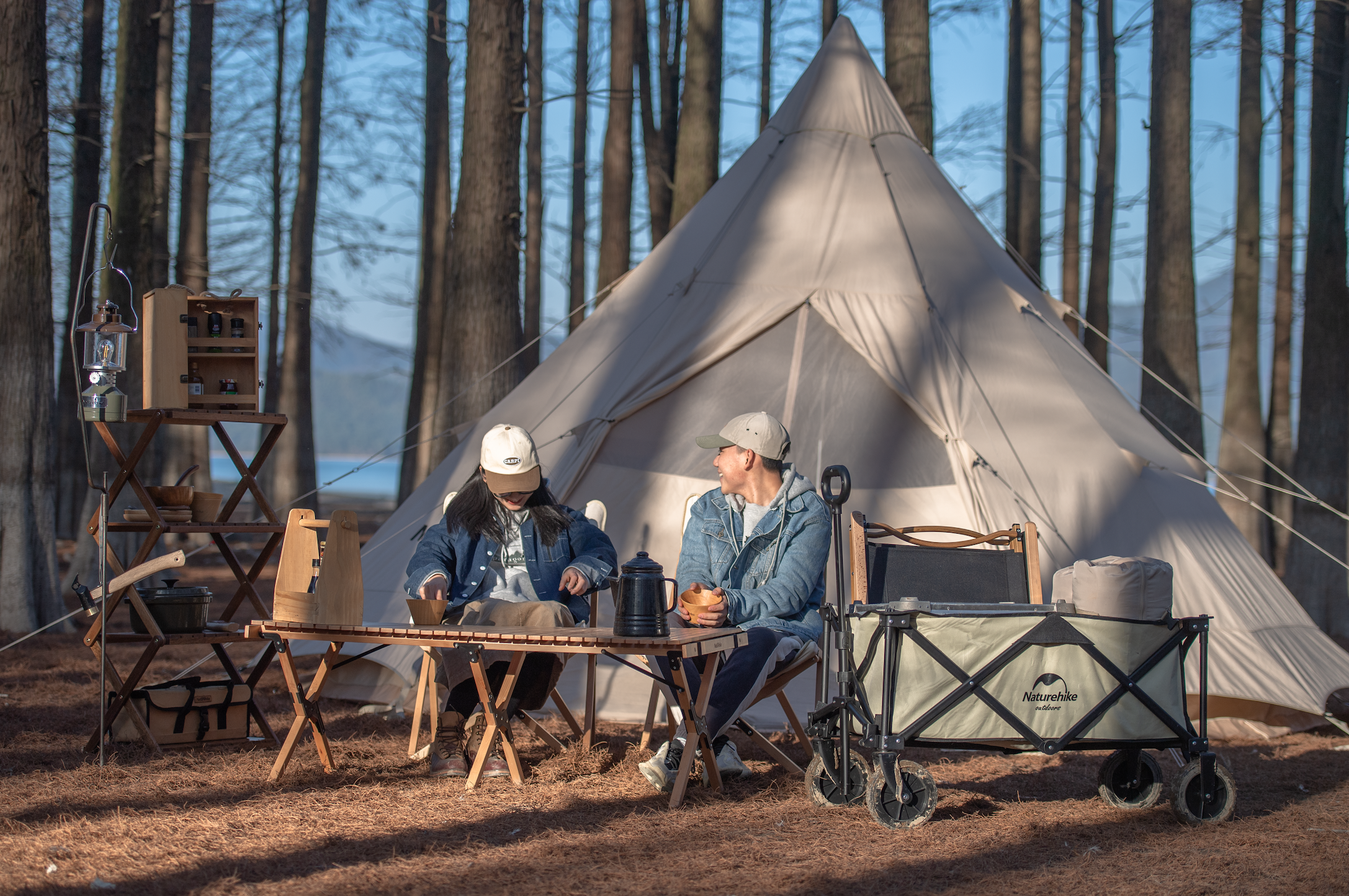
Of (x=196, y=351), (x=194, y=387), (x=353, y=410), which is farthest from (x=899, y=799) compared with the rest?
(x=353, y=410)

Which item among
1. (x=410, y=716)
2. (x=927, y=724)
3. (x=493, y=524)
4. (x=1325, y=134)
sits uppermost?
(x=1325, y=134)

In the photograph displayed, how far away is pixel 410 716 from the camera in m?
4.52

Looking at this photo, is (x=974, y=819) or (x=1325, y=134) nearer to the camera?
(x=974, y=819)

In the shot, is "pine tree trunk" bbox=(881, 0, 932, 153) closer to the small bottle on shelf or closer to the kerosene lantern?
the small bottle on shelf

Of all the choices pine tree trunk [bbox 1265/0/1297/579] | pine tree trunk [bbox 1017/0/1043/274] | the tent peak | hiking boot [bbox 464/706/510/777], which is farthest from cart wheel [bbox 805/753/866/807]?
pine tree trunk [bbox 1017/0/1043/274]

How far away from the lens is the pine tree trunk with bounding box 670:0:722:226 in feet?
26.4

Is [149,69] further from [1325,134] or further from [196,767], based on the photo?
[1325,134]

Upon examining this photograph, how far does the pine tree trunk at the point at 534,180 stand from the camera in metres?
13.6

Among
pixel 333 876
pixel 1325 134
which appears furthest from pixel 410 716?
pixel 1325 134

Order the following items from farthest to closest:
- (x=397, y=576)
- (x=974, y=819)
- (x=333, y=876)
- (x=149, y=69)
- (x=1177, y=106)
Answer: (x=1177, y=106), (x=149, y=69), (x=397, y=576), (x=974, y=819), (x=333, y=876)

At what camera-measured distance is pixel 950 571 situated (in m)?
3.51

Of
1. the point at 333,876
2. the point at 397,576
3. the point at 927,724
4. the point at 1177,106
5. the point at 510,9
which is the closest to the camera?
the point at 333,876

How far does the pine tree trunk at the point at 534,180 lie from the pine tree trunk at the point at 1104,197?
5822 millimetres

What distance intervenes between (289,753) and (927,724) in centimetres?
182
